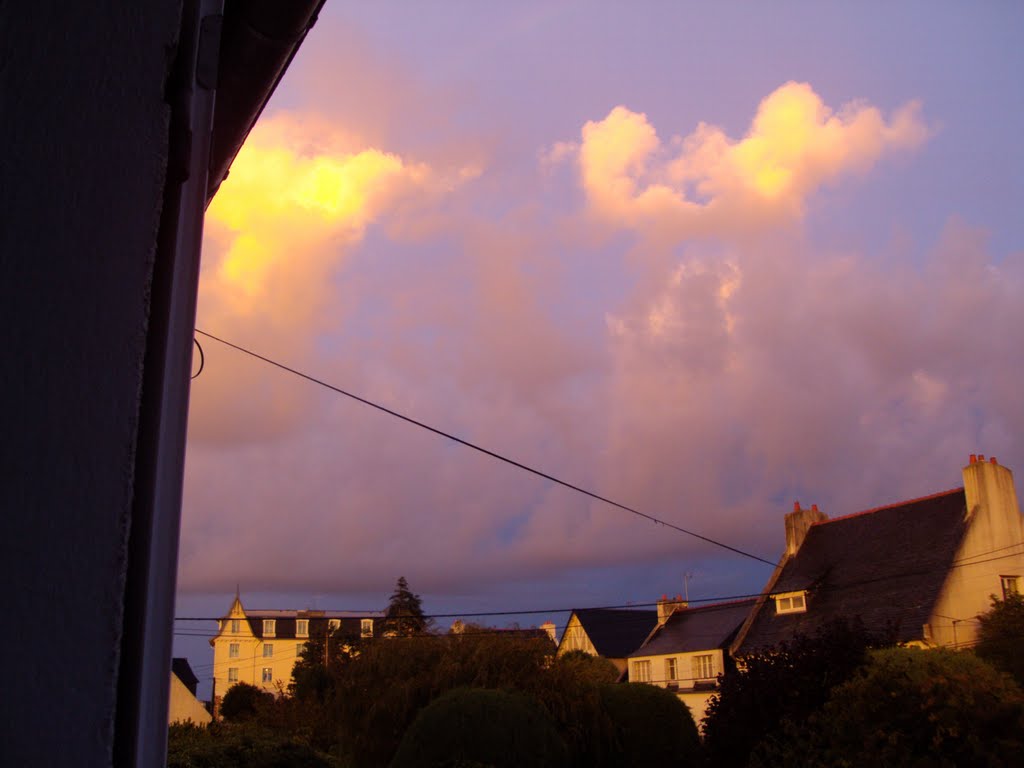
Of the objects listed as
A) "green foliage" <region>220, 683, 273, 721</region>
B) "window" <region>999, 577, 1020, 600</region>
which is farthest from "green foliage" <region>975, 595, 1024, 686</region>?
"green foliage" <region>220, 683, 273, 721</region>

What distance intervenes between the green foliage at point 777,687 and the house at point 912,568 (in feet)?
51.6

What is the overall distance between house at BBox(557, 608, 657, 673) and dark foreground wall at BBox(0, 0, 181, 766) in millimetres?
58470

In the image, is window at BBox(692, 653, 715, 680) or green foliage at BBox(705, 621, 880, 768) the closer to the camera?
green foliage at BBox(705, 621, 880, 768)

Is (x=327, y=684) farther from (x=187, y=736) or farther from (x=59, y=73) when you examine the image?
(x=59, y=73)

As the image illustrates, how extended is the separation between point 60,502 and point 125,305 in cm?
22

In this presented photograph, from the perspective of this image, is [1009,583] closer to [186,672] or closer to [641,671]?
[641,671]

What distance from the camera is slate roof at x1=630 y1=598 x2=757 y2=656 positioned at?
1667 inches

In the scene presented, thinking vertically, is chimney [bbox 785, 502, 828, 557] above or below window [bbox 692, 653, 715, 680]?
above

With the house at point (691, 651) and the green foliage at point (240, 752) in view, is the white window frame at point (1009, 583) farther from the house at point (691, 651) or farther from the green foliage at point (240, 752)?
the green foliage at point (240, 752)

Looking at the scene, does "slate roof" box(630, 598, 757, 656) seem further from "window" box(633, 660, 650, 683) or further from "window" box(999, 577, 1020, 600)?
"window" box(999, 577, 1020, 600)

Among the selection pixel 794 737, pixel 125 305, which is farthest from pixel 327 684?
pixel 125 305

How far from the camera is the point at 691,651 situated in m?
43.2

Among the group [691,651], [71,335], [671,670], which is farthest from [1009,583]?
[71,335]

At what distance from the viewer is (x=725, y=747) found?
16.0 m
